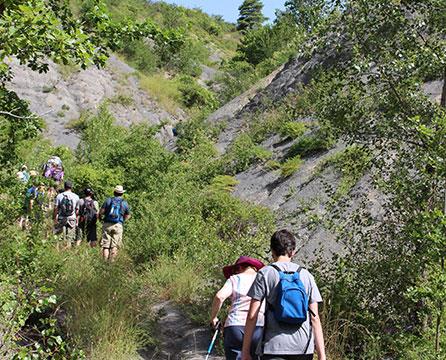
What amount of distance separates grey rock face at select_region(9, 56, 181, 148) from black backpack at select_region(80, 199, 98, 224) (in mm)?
13796

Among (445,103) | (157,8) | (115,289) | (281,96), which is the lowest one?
(115,289)

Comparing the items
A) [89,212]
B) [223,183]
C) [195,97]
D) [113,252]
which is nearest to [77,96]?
[195,97]

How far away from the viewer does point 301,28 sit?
23.7 ft

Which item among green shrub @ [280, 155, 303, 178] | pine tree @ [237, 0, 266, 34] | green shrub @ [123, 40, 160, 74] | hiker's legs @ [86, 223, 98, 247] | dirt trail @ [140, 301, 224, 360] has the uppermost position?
pine tree @ [237, 0, 266, 34]

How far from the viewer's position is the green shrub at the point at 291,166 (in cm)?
1436

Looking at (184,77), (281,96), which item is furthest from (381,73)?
(184,77)

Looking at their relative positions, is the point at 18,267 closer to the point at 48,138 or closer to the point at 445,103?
the point at 445,103

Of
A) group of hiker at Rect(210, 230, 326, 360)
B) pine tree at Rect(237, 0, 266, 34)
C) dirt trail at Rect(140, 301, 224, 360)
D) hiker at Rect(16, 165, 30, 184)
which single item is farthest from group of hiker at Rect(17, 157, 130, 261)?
pine tree at Rect(237, 0, 266, 34)

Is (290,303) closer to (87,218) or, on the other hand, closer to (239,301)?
(239,301)

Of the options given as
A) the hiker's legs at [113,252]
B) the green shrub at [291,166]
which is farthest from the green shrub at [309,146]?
the hiker's legs at [113,252]

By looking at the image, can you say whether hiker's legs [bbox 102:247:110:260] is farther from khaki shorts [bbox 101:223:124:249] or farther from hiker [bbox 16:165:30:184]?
hiker [bbox 16:165:30:184]

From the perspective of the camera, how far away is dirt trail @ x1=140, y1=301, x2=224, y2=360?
23.5ft

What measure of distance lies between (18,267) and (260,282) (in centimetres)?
197

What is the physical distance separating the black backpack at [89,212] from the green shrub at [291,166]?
16.8ft
